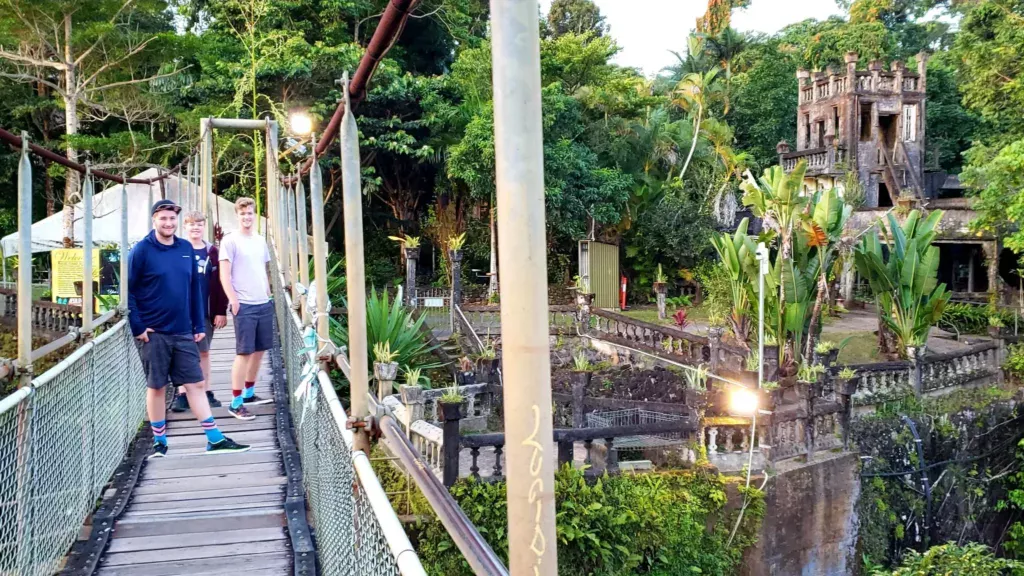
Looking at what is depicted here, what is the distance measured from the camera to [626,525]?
24.8ft

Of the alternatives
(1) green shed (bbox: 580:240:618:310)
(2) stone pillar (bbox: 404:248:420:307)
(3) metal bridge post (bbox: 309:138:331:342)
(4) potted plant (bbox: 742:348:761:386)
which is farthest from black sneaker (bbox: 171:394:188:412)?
(1) green shed (bbox: 580:240:618:310)

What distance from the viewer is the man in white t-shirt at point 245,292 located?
4855mm

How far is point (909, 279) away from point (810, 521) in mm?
5773

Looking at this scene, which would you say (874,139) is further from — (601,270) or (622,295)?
(601,270)

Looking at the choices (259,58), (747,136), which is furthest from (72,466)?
(747,136)

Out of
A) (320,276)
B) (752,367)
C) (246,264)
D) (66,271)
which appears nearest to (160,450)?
(246,264)

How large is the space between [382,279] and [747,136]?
1524cm

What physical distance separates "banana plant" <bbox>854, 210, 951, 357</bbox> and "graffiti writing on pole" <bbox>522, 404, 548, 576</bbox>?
12.8m

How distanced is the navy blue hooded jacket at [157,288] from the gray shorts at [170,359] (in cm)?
5

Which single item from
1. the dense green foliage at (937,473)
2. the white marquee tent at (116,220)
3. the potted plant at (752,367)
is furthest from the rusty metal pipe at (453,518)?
the white marquee tent at (116,220)

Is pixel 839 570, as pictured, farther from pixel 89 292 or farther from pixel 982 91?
pixel 982 91

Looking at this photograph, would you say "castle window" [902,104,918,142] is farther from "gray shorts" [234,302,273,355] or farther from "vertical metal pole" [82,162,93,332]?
"vertical metal pole" [82,162,93,332]

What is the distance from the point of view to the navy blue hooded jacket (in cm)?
407

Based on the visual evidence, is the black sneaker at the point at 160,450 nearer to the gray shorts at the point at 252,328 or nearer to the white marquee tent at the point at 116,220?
the gray shorts at the point at 252,328
